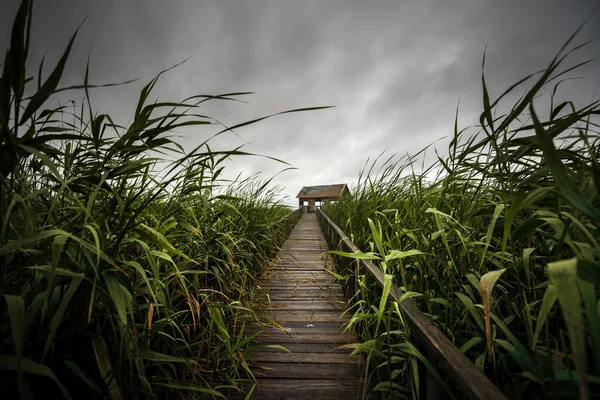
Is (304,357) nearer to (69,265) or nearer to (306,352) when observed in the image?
(306,352)

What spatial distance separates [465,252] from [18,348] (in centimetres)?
128

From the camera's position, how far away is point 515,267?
735 millimetres

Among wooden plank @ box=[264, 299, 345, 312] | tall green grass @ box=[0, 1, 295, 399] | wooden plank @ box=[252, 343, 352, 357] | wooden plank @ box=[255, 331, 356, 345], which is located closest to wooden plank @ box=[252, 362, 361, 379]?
wooden plank @ box=[252, 343, 352, 357]

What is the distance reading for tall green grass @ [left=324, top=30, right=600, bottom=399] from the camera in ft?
1.46

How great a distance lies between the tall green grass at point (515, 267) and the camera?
0.45 m

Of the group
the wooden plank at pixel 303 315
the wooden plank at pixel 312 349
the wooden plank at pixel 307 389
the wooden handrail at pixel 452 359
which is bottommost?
the wooden plank at pixel 307 389

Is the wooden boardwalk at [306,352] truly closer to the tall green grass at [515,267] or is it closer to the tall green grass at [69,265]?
the tall green grass at [515,267]

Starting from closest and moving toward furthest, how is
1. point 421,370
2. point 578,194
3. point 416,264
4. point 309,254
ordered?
point 578,194, point 421,370, point 416,264, point 309,254

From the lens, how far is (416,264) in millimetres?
1232

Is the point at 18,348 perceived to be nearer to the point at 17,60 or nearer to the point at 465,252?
the point at 17,60

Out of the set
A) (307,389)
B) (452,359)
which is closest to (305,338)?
(307,389)

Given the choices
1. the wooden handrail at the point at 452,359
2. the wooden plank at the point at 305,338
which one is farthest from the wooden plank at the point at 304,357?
the wooden handrail at the point at 452,359

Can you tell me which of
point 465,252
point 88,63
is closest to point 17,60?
point 88,63

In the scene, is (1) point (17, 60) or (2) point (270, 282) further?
(2) point (270, 282)
